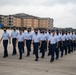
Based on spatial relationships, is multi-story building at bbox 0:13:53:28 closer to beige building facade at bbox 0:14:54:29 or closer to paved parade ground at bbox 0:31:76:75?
beige building facade at bbox 0:14:54:29

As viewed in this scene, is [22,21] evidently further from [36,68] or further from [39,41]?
[36,68]

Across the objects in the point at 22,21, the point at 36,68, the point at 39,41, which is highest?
the point at 39,41

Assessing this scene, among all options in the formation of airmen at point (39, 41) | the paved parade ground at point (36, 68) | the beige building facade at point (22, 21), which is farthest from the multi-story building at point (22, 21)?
the paved parade ground at point (36, 68)

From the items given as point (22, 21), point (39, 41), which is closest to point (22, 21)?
point (22, 21)

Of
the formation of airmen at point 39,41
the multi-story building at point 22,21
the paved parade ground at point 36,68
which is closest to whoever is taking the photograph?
the paved parade ground at point 36,68

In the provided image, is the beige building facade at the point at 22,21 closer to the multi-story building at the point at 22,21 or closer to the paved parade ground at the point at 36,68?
the multi-story building at the point at 22,21

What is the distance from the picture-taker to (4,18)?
145 meters

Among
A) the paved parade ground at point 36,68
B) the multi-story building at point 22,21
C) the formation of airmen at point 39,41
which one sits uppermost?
the formation of airmen at point 39,41

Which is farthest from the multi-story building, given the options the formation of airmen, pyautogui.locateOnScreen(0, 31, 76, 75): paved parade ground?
pyautogui.locateOnScreen(0, 31, 76, 75): paved parade ground

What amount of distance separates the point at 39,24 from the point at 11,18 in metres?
25.4

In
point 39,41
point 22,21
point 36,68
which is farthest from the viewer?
point 22,21

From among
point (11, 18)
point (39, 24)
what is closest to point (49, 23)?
point (39, 24)

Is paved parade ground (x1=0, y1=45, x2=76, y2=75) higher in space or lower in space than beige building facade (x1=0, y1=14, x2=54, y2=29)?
higher

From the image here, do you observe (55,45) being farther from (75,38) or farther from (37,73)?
(75,38)
